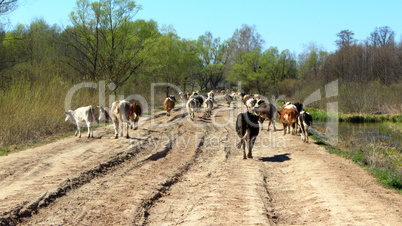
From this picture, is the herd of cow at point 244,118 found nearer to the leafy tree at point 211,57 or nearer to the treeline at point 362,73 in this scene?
the treeline at point 362,73

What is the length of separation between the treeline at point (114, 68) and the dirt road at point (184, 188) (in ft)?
15.0

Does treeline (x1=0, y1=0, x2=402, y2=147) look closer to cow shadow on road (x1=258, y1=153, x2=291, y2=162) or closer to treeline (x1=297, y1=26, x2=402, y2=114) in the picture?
treeline (x1=297, y1=26, x2=402, y2=114)

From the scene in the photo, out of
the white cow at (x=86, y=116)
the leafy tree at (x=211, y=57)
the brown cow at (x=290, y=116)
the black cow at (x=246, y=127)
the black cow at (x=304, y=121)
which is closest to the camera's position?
the black cow at (x=246, y=127)

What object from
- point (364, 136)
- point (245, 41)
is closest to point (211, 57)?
point (245, 41)

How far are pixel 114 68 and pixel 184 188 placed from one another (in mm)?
22455

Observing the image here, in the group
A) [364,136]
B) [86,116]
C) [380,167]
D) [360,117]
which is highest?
[86,116]

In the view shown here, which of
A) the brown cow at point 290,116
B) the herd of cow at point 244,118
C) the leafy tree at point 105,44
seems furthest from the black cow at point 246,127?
the leafy tree at point 105,44

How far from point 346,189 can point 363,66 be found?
159 feet

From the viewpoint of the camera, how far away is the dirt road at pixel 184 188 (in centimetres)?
618

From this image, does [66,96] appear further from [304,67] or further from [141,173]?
[304,67]

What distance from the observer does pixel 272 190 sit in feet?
26.9

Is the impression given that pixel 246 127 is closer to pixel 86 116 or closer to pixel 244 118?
pixel 244 118

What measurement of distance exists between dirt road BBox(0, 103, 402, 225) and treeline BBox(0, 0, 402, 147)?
4.58 meters

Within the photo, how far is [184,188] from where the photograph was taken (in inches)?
321
